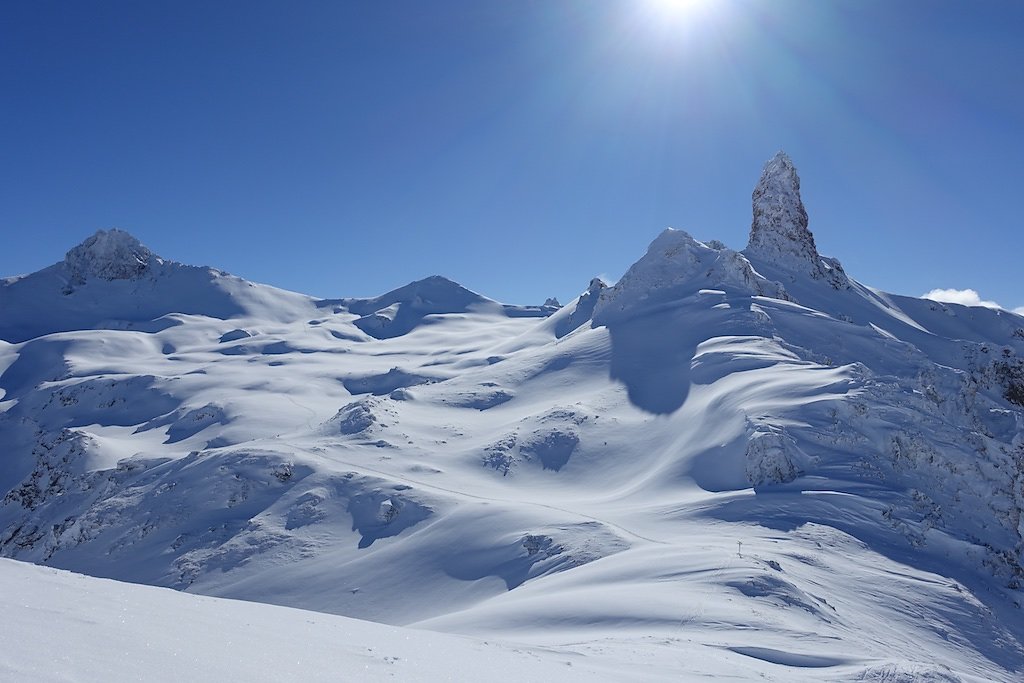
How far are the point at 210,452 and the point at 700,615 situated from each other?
103ft

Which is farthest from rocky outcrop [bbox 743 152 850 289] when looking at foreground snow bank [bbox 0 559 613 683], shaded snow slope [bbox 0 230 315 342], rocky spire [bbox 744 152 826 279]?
shaded snow slope [bbox 0 230 315 342]

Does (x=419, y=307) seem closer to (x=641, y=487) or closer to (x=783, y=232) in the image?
(x=783, y=232)

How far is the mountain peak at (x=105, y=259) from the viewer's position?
121 metres

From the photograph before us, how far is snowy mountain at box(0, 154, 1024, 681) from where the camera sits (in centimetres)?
1494

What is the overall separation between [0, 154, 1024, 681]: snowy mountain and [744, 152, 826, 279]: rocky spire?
31 cm

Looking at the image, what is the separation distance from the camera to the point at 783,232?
66.5 m

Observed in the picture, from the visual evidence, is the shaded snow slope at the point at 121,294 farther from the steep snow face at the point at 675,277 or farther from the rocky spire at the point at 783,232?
the rocky spire at the point at 783,232

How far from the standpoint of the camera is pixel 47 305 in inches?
4419

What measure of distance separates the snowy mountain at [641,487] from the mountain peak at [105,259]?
61451 millimetres

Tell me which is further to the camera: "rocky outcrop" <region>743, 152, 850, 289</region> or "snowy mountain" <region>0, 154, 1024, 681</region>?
"rocky outcrop" <region>743, 152, 850, 289</region>

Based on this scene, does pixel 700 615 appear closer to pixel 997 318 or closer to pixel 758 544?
pixel 758 544

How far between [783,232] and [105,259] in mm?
118953

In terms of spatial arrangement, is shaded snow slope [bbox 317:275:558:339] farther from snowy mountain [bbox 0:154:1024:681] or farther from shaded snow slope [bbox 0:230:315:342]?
snowy mountain [bbox 0:154:1024:681]

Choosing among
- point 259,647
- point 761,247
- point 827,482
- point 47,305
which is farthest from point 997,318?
point 47,305
